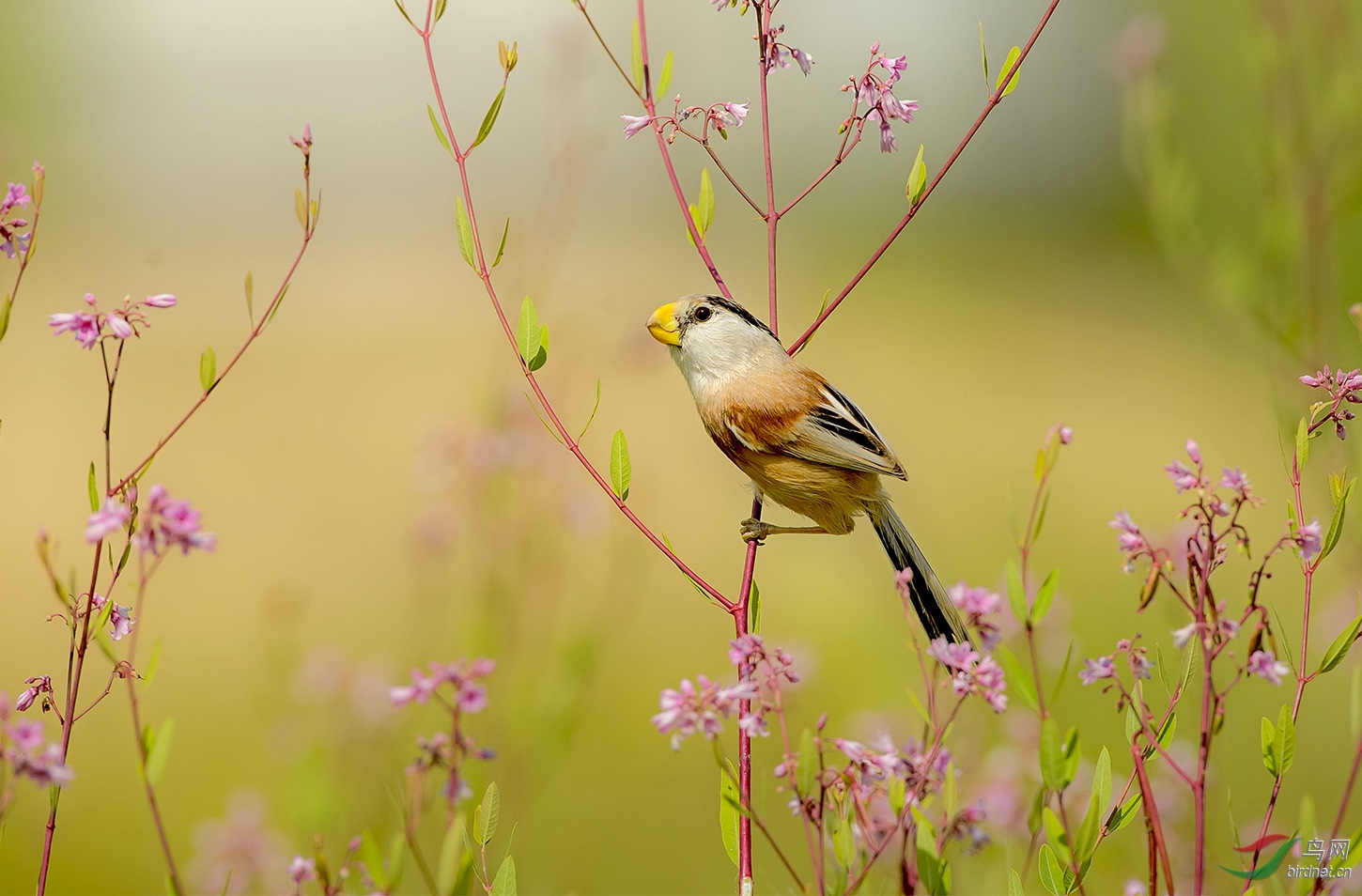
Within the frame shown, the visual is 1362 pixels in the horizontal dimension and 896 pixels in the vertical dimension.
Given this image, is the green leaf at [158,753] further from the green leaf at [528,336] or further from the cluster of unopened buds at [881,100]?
the cluster of unopened buds at [881,100]

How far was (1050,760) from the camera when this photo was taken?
0.86m

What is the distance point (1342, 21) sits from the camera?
85.4 inches

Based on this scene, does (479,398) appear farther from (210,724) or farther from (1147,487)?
(1147,487)

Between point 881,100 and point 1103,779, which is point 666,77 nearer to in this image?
point 881,100

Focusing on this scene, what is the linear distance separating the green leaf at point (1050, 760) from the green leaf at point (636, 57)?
814 mm

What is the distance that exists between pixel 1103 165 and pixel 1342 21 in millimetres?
8664

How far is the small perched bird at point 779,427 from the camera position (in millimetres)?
1622

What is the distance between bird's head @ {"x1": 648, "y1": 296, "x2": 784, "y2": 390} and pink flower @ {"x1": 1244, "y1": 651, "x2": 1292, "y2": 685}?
905 millimetres

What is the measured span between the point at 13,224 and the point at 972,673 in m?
1.00

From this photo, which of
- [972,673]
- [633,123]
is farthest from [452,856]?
[633,123]

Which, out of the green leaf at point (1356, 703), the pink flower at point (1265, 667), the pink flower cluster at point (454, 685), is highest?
the green leaf at point (1356, 703)

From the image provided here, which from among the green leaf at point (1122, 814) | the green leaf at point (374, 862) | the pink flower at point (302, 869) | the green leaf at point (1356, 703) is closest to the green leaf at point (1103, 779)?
the green leaf at point (1122, 814)

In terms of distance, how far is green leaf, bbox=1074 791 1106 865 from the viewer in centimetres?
87

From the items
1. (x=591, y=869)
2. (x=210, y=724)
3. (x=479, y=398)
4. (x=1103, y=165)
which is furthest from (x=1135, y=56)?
(x=1103, y=165)
